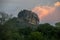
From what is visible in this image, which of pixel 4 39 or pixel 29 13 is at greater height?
pixel 29 13

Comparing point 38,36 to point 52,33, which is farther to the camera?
point 52,33

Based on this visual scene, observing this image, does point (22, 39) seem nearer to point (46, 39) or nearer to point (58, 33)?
point (46, 39)

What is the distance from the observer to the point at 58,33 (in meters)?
26.9

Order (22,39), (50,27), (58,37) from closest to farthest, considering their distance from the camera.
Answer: (22,39), (58,37), (50,27)

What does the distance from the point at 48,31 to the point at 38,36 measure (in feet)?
14.1

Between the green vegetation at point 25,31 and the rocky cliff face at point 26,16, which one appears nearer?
the green vegetation at point 25,31

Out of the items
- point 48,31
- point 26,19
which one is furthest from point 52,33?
point 26,19

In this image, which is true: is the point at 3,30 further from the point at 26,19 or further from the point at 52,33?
the point at 26,19

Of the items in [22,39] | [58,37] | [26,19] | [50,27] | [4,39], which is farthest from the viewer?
[26,19]

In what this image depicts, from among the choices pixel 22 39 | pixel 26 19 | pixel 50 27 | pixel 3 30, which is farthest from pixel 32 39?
pixel 26 19

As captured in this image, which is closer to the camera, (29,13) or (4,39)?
(4,39)

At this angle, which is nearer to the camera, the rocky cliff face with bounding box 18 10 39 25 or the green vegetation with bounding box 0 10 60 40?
the green vegetation with bounding box 0 10 60 40

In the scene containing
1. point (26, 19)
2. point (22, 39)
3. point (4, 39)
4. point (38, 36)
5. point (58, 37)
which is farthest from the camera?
point (26, 19)

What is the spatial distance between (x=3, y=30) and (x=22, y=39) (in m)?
3.64
